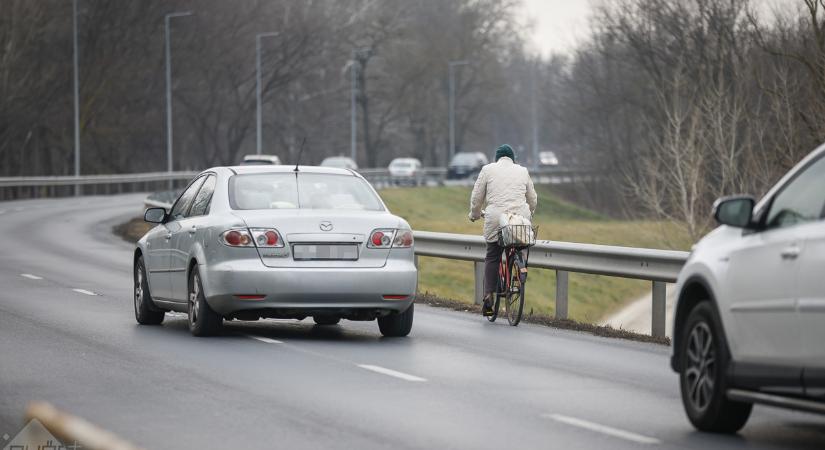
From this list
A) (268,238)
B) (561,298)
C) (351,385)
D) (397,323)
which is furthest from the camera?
(561,298)

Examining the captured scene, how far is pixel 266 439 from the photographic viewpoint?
8367 millimetres

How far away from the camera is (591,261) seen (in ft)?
55.4

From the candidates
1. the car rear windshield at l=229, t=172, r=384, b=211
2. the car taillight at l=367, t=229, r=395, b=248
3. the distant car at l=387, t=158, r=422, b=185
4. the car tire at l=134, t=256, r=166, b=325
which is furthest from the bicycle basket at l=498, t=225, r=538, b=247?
the distant car at l=387, t=158, r=422, b=185

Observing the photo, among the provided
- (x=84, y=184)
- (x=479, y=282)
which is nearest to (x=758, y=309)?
(x=479, y=282)

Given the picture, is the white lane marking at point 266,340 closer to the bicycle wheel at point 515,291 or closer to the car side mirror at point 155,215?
the car side mirror at point 155,215

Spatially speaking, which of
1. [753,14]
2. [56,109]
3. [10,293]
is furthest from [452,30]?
[10,293]

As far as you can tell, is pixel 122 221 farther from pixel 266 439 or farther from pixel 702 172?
pixel 266 439

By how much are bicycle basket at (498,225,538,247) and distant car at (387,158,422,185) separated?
210ft

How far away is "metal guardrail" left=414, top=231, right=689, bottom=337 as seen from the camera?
Result: 15.3 meters

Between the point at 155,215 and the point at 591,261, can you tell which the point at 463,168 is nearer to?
the point at 591,261

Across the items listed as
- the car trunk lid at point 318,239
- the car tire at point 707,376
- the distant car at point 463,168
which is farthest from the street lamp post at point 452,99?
the car tire at point 707,376

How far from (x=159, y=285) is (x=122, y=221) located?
26684 millimetres

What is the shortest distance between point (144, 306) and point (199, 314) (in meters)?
1.64

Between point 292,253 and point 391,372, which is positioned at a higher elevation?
point 292,253
